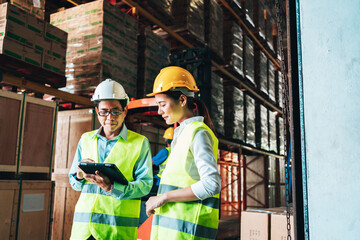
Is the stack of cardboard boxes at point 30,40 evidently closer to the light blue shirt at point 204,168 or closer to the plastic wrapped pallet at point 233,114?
the light blue shirt at point 204,168

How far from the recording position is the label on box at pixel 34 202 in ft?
13.0

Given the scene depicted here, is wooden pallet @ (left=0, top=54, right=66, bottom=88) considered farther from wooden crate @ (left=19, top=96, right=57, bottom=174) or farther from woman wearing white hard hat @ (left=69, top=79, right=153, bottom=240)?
woman wearing white hard hat @ (left=69, top=79, right=153, bottom=240)

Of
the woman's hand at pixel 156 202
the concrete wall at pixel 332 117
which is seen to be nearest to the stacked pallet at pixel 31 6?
the woman's hand at pixel 156 202

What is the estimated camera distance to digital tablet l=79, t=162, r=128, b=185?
1911mm

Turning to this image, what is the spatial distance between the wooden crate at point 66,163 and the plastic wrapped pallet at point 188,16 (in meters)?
3.13

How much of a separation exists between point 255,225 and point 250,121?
21.7ft

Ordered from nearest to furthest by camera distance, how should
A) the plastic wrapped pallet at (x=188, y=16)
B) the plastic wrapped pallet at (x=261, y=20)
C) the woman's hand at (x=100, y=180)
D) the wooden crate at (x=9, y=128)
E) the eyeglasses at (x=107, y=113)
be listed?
the woman's hand at (x=100, y=180) < the eyeglasses at (x=107, y=113) < the wooden crate at (x=9, y=128) < the plastic wrapped pallet at (x=188, y=16) < the plastic wrapped pallet at (x=261, y=20)

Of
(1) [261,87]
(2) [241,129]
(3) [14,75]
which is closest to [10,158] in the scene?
(3) [14,75]

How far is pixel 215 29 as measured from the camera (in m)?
8.32

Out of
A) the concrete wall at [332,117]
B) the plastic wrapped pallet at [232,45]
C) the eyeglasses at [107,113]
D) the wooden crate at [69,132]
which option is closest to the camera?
the concrete wall at [332,117]

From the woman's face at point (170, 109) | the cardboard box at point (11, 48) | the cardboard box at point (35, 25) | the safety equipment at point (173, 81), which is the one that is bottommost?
the woman's face at point (170, 109)

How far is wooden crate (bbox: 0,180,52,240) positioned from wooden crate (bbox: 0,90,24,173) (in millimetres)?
234

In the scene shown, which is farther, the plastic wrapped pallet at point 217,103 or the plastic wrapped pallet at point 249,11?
the plastic wrapped pallet at point 249,11

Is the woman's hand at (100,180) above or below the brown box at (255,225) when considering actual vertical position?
above
